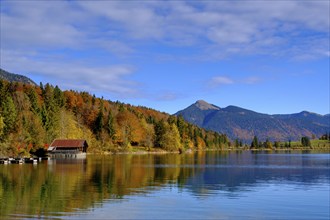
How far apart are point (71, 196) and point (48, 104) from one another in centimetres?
11367

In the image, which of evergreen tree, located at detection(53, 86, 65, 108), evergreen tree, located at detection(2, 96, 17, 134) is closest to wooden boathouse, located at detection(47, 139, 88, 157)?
evergreen tree, located at detection(2, 96, 17, 134)

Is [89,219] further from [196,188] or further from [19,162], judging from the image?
[19,162]

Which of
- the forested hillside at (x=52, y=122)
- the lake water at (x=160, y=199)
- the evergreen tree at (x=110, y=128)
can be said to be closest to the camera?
the lake water at (x=160, y=199)

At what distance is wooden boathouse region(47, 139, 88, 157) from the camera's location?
122500 mm

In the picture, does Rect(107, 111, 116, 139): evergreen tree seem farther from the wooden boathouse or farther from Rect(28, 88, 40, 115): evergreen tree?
the wooden boathouse

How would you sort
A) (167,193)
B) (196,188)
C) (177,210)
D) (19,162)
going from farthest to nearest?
1. (19,162)
2. (196,188)
3. (167,193)
4. (177,210)

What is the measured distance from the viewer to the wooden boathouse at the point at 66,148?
122 meters

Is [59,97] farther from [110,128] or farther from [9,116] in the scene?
[9,116]

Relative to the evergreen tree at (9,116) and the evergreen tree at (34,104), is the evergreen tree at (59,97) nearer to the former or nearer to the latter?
the evergreen tree at (34,104)

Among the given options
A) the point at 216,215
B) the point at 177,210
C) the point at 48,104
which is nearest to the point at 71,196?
the point at 177,210

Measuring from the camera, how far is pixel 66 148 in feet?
408

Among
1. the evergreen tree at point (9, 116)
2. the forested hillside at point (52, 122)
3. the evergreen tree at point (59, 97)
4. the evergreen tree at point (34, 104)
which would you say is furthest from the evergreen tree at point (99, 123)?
the evergreen tree at point (9, 116)

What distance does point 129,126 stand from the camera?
193500 millimetres

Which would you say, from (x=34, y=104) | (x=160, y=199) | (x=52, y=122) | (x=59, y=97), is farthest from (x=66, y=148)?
(x=160, y=199)
